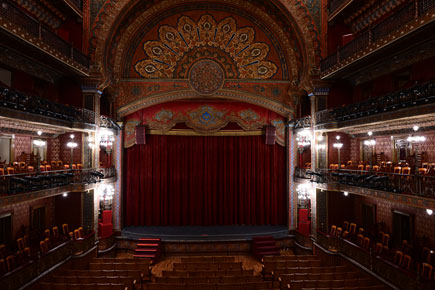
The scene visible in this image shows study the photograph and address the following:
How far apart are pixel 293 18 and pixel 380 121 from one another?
7625 millimetres

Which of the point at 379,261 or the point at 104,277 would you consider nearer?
the point at 104,277

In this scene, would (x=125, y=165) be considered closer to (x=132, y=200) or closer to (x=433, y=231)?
(x=132, y=200)

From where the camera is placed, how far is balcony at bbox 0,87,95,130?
1023cm

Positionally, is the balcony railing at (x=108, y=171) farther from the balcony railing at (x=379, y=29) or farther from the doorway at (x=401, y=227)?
the doorway at (x=401, y=227)

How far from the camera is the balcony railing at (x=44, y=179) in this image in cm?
1000

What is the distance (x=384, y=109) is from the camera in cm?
1133

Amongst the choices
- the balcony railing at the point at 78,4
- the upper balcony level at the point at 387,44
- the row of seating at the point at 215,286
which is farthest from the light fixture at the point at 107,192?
the upper balcony level at the point at 387,44

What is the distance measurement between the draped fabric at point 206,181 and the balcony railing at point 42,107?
5.14 metres

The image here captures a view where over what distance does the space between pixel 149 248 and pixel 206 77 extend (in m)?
9.47

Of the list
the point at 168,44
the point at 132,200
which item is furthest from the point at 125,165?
the point at 168,44

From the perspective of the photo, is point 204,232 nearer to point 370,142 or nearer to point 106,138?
point 106,138

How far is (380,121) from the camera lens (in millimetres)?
11539

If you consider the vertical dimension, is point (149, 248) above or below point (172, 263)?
above

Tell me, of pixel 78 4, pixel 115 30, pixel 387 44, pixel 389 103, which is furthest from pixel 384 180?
pixel 78 4
